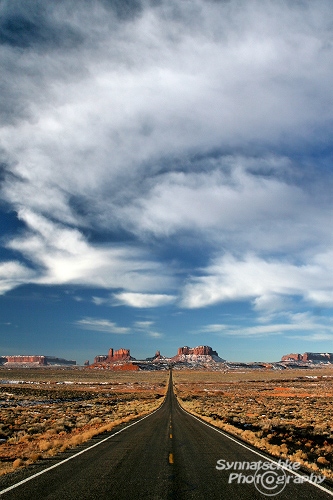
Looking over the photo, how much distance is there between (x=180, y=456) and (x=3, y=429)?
18066 mm

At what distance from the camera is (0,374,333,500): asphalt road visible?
335 inches

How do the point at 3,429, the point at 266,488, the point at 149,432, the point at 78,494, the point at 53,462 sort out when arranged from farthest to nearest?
the point at 3,429 → the point at 149,432 → the point at 53,462 → the point at 266,488 → the point at 78,494

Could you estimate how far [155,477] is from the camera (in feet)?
33.1

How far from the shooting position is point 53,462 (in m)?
12.6

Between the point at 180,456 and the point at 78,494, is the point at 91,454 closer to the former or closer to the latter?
the point at 180,456

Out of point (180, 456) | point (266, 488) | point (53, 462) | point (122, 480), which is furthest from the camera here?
point (180, 456)

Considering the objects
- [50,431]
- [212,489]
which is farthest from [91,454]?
[50,431]

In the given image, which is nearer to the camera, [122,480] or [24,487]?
[24,487]

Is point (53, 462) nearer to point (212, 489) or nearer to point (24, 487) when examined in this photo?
point (24, 487)

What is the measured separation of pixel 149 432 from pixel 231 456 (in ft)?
30.1

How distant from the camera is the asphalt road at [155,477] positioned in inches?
335

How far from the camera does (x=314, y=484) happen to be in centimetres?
972

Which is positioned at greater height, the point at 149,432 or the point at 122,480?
the point at 122,480

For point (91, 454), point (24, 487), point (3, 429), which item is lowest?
point (3, 429)
